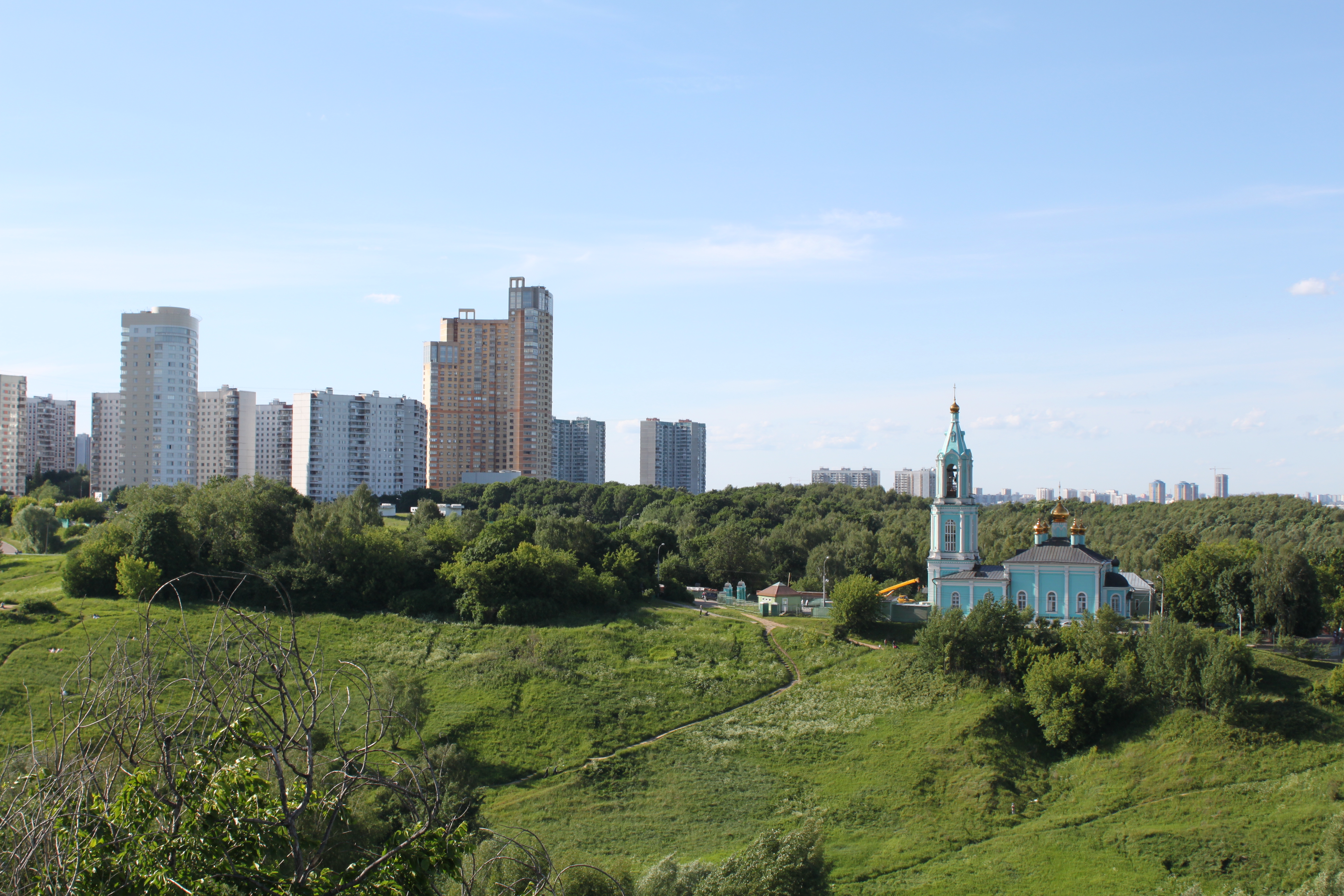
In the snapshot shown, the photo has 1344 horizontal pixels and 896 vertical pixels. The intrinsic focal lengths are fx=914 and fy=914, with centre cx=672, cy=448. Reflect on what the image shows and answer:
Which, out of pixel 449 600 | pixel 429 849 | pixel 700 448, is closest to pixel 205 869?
pixel 429 849

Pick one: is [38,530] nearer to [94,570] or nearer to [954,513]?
[94,570]

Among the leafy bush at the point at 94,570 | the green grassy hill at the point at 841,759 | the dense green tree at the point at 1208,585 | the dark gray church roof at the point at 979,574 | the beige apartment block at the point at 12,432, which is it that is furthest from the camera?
the beige apartment block at the point at 12,432

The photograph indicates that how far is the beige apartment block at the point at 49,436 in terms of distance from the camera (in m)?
102

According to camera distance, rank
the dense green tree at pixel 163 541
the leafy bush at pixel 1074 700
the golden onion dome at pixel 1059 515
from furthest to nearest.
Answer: the dense green tree at pixel 163 541 < the golden onion dome at pixel 1059 515 < the leafy bush at pixel 1074 700

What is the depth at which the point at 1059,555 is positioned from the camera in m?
38.3

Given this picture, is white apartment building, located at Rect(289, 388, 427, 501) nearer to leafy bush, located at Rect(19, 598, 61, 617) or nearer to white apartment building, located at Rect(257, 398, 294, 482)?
white apartment building, located at Rect(257, 398, 294, 482)

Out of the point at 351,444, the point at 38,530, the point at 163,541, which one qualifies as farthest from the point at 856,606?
A: the point at 351,444

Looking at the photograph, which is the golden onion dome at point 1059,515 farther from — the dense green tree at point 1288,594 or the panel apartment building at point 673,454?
the panel apartment building at point 673,454

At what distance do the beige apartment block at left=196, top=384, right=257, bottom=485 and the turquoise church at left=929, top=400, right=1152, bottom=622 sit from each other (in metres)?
81.3

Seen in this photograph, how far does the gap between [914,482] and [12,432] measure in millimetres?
136843

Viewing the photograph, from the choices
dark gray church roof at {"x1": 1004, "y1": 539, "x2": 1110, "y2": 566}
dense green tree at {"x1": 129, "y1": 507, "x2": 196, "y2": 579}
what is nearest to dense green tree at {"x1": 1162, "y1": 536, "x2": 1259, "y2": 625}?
dark gray church roof at {"x1": 1004, "y1": 539, "x2": 1110, "y2": 566}

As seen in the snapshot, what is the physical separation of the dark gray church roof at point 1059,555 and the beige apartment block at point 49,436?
102m

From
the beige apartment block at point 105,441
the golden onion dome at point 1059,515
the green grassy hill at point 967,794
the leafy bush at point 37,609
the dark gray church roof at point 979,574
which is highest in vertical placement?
the beige apartment block at point 105,441

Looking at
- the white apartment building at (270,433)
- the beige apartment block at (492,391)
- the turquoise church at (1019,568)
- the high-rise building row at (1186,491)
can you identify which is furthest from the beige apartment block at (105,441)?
the high-rise building row at (1186,491)
